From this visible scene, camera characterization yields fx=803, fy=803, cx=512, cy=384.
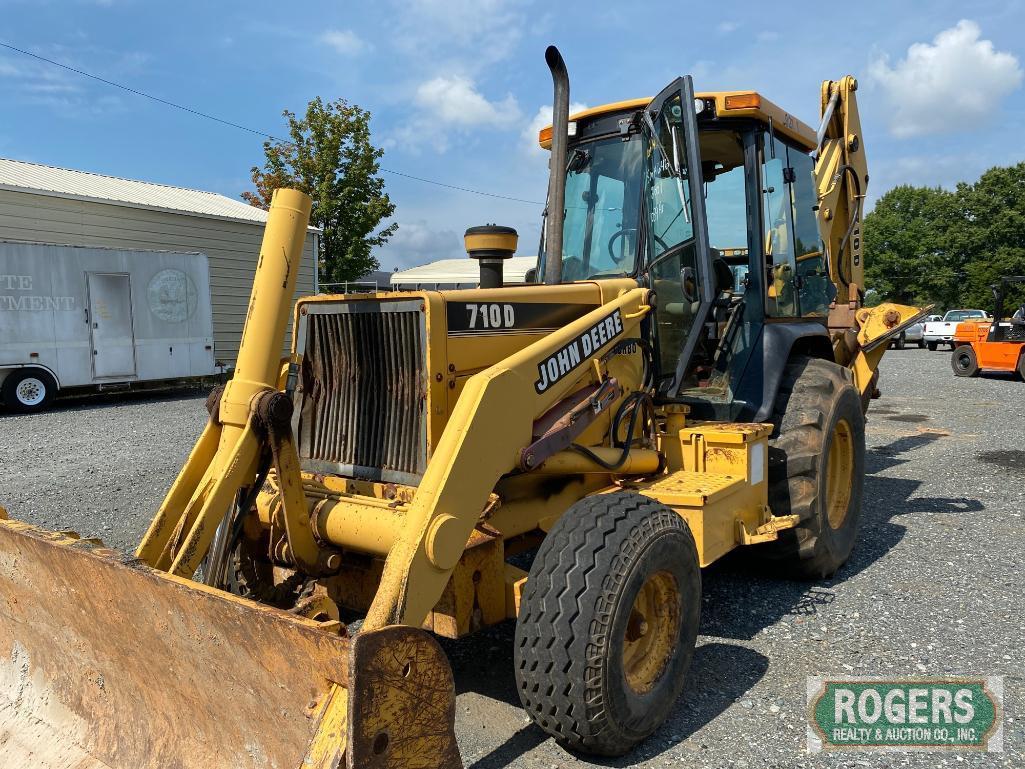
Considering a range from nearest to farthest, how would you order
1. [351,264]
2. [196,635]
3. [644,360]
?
[196,635], [644,360], [351,264]

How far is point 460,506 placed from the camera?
9.45 ft

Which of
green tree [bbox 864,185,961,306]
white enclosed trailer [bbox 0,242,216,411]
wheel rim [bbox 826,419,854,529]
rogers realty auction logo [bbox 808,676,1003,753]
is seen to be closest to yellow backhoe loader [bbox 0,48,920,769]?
wheel rim [bbox 826,419,854,529]

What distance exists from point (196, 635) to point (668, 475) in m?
2.61

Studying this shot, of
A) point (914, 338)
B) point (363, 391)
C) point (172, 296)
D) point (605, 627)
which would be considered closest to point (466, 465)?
point (605, 627)

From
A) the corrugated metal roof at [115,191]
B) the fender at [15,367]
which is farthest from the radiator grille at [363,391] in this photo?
the corrugated metal roof at [115,191]

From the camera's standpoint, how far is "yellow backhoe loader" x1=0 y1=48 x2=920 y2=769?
102 inches

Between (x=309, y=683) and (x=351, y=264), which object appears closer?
(x=309, y=683)

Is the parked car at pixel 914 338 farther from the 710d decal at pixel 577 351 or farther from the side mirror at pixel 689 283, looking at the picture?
the 710d decal at pixel 577 351

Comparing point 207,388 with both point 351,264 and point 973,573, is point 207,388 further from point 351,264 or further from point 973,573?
point 973,573

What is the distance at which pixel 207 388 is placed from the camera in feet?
54.4

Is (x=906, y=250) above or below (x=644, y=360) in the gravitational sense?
above

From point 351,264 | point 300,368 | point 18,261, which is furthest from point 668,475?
point 351,264

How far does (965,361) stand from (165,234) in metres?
18.5

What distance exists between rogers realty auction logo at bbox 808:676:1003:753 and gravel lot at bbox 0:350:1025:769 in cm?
6
